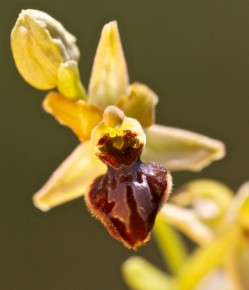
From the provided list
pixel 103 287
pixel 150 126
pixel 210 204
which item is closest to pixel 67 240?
pixel 103 287

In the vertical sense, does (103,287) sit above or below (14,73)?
below

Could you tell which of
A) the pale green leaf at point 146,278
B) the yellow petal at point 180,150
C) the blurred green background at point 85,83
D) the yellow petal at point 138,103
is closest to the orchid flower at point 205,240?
the pale green leaf at point 146,278

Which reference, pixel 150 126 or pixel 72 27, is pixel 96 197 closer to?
pixel 150 126

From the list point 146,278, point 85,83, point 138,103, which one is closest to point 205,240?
point 146,278

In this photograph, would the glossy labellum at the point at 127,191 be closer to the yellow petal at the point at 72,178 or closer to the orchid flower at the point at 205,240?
the yellow petal at the point at 72,178

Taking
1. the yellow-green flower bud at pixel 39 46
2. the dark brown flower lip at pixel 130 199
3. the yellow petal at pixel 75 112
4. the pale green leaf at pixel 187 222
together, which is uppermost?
the yellow-green flower bud at pixel 39 46
